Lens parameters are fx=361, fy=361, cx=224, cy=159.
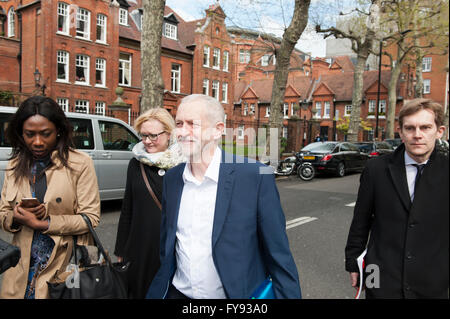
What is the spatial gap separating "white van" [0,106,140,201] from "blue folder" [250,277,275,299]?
622 centimetres

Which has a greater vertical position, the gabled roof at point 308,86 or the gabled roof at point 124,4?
the gabled roof at point 124,4

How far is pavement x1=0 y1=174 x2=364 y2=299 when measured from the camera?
4.06m

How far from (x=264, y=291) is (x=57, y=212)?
1255 mm

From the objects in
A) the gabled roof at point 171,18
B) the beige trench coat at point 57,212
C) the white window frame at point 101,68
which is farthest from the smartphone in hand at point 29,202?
the gabled roof at point 171,18

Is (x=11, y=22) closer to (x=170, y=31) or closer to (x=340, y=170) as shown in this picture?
(x=170, y=31)

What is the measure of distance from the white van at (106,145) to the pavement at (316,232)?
0.67m

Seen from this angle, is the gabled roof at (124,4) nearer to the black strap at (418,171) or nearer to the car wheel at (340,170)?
the car wheel at (340,170)

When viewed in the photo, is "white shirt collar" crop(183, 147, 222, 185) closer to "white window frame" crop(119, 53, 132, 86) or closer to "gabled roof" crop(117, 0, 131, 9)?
"white window frame" crop(119, 53, 132, 86)

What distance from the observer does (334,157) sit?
14977 millimetres

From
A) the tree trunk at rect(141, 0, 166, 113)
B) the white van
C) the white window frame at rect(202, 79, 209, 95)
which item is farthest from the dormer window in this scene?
the white van

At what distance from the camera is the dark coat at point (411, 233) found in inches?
27.0
